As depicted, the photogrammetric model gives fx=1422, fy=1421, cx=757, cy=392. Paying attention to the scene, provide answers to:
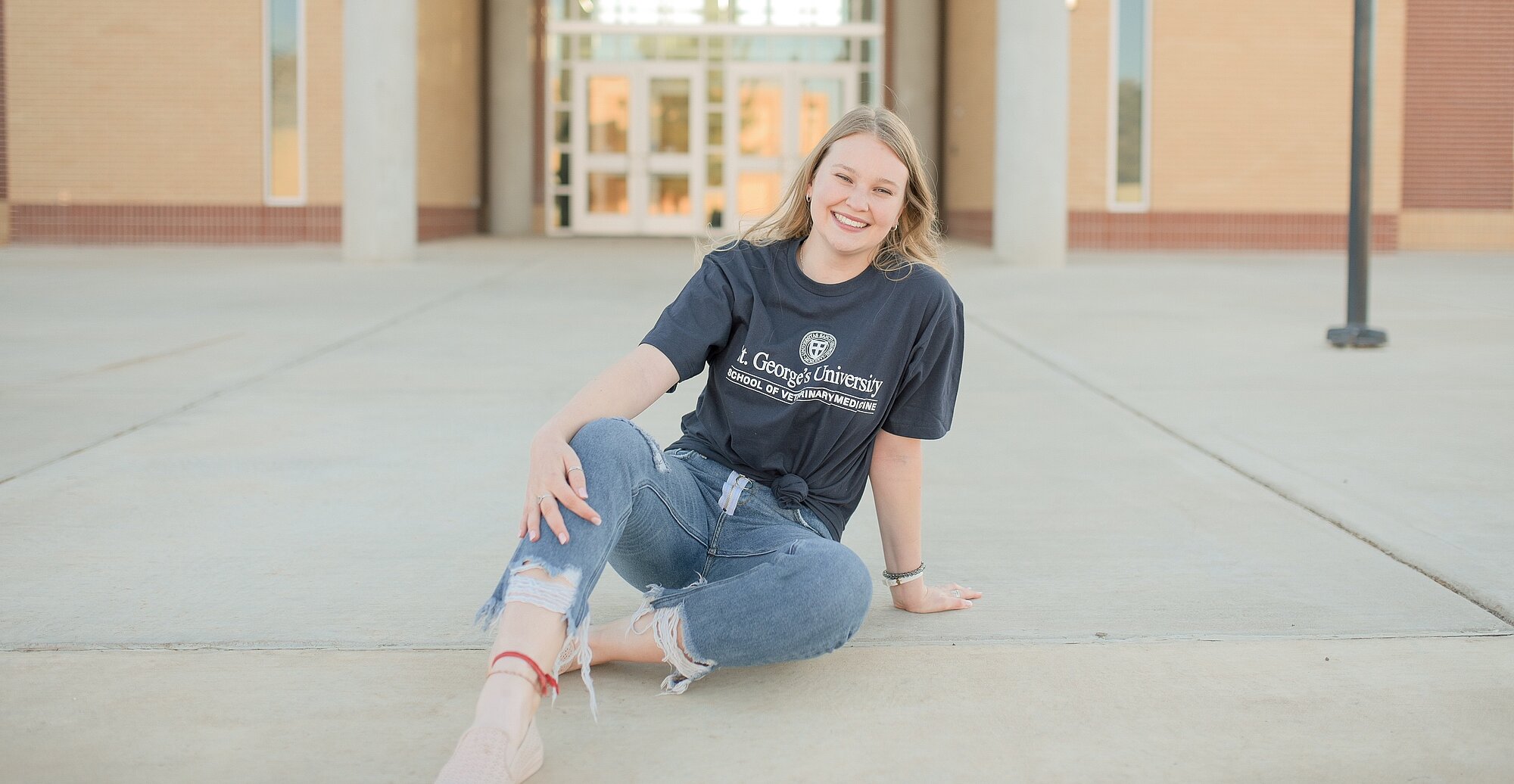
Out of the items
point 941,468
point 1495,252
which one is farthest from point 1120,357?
point 1495,252

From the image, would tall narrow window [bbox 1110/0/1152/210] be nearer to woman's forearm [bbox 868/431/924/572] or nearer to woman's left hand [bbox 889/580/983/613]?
woman's left hand [bbox 889/580/983/613]

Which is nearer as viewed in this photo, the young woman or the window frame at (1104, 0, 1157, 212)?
the young woman

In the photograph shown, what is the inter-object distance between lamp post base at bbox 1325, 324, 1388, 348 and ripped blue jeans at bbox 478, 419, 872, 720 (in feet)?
18.2

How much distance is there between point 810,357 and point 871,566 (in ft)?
2.93

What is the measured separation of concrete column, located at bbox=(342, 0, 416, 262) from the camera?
44.8ft

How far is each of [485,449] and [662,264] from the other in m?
9.61

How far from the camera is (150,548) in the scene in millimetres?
3473

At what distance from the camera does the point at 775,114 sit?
23.1 meters

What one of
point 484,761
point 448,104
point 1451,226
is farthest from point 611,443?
point 1451,226

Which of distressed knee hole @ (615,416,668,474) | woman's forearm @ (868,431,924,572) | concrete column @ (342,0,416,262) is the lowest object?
woman's forearm @ (868,431,924,572)

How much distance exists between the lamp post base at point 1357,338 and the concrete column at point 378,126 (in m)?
9.33

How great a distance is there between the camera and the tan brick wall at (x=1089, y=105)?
17062 mm

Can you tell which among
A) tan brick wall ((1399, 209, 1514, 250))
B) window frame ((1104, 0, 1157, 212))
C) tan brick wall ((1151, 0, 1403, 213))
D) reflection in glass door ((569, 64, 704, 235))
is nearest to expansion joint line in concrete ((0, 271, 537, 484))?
window frame ((1104, 0, 1157, 212))

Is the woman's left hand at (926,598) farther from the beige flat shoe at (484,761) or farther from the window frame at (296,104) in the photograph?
the window frame at (296,104)
